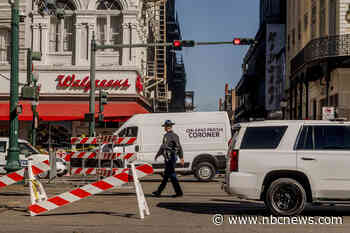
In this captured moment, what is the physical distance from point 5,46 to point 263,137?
31404 mm

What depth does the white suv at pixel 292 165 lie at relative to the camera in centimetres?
1120

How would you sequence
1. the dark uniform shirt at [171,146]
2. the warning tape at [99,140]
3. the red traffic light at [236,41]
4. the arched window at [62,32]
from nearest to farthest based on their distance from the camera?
the dark uniform shirt at [171,146], the warning tape at [99,140], the red traffic light at [236,41], the arched window at [62,32]

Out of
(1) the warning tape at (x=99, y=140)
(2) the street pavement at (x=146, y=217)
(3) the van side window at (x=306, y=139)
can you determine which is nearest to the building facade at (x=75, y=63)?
(1) the warning tape at (x=99, y=140)

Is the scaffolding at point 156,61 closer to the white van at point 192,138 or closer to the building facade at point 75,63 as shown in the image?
the building facade at point 75,63

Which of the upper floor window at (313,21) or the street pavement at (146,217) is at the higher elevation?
the upper floor window at (313,21)

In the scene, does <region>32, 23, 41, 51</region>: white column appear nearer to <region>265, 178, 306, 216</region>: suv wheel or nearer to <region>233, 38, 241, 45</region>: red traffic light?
<region>233, 38, 241, 45</region>: red traffic light

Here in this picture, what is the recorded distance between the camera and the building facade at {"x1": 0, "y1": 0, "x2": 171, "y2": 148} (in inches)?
1538

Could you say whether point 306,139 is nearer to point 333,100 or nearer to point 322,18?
point 333,100

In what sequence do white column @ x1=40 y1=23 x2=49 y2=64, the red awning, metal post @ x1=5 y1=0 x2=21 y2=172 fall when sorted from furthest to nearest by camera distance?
white column @ x1=40 y1=23 x2=49 y2=64
the red awning
metal post @ x1=5 y1=0 x2=21 y2=172

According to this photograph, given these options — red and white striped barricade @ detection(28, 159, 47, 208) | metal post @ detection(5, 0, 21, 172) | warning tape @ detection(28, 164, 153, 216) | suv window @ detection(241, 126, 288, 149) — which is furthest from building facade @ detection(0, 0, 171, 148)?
suv window @ detection(241, 126, 288, 149)

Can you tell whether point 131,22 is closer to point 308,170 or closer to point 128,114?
point 128,114

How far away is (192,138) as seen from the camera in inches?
906

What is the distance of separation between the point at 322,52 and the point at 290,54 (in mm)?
16883

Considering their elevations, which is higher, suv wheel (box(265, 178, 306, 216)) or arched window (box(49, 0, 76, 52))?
arched window (box(49, 0, 76, 52))
